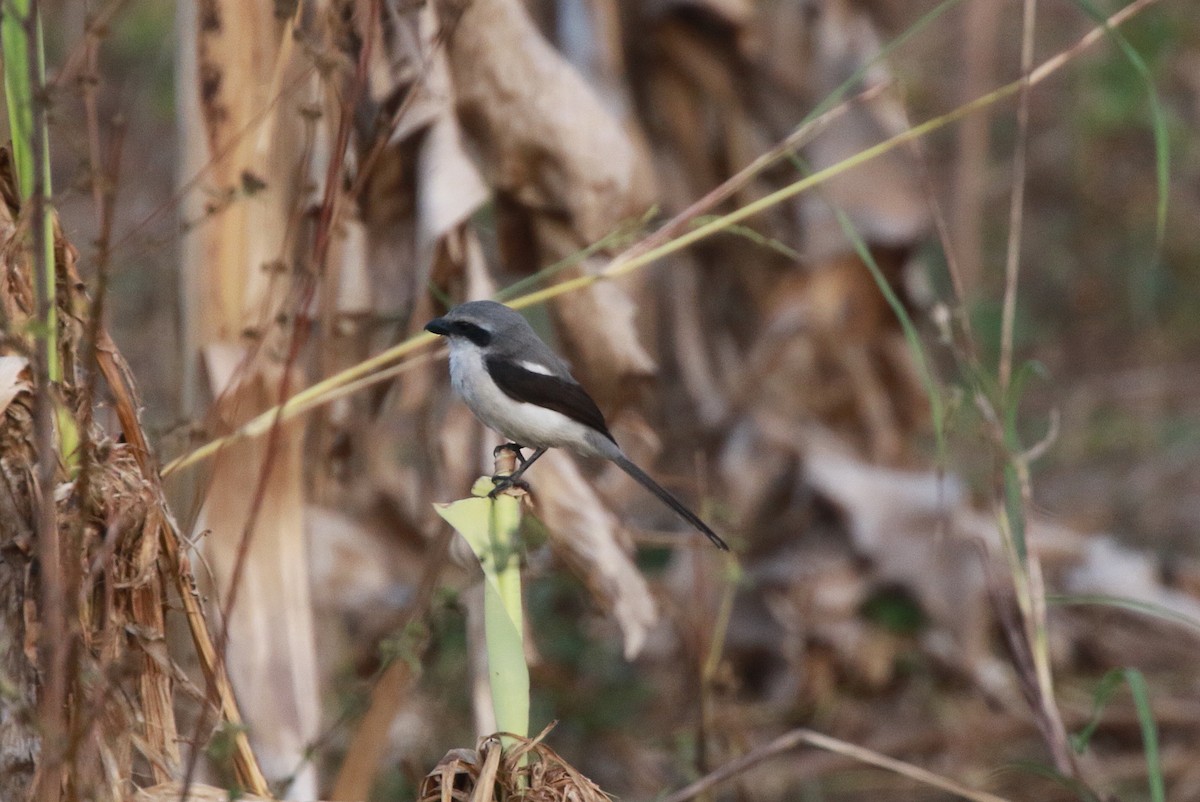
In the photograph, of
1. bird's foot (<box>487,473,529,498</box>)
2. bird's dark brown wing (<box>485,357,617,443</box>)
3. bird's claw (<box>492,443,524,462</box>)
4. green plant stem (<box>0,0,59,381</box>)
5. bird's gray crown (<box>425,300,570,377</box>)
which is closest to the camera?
green plant stem (<box>0,0,59,381</box>)

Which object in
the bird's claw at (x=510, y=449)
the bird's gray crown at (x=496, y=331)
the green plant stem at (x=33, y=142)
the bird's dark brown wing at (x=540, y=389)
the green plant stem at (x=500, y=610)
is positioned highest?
the green plant stem at (x=33, y=142)

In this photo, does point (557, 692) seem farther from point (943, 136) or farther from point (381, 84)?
point (943, 136)

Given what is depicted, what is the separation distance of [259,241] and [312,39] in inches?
19.2

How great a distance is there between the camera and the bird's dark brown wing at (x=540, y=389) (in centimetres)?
308

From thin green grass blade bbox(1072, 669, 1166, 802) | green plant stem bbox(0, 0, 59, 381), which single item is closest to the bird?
thin green grass blade bbox(1072, 669, 1166, 802)

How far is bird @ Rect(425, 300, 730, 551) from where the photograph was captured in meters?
3.01

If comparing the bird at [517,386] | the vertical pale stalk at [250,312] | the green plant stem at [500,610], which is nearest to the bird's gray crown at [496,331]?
the bird at [517,386]

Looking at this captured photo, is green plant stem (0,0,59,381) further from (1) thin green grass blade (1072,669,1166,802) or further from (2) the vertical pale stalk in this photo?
(1) thin green grass blade (1072,669,1166,802)

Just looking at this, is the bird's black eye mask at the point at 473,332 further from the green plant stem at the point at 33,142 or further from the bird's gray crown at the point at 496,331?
the green plant stem at the point at 33,142

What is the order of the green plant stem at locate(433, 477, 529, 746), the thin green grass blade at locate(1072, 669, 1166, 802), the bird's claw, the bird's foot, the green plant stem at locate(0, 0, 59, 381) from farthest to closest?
the bird's claw < the thin green grass blade at locate(1072, 669, 1166, 802) < the bird's foot < the green plant stem at locate(433, 477, 529, 746) < the green plant stem at locate(0, 0, 59, 381)

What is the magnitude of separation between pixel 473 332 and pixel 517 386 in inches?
7.4

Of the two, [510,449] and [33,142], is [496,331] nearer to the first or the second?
[510,449]

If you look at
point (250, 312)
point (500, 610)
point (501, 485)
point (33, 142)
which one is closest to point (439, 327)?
point (250, 312)

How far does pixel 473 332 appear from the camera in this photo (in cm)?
298
